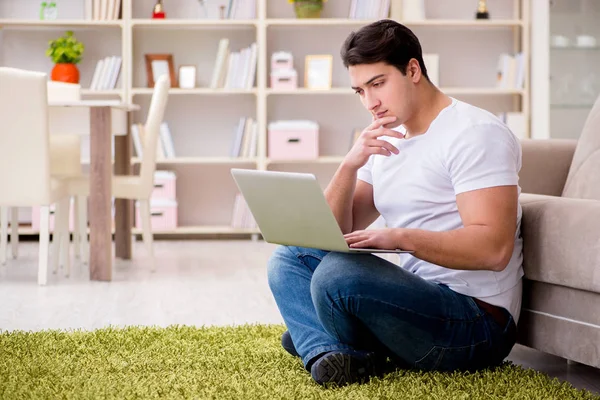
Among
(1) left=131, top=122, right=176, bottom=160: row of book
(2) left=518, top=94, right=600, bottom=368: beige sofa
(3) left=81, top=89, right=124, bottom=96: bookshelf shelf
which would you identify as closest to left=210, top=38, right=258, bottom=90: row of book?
(1) left=131, top=122, right=176, bottom=160: row of book

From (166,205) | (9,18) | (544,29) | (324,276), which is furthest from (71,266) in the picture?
(544,29)

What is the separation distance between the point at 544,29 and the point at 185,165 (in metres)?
2.31

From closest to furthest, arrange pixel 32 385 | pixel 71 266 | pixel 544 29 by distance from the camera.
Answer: pixel 32 385, pixel 71 266, pixel 544 29

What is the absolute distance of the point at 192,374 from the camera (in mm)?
1878

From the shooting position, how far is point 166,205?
5.28 m

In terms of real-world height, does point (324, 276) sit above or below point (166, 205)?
above

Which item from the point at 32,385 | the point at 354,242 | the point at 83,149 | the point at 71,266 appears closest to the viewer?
the point at 354,242

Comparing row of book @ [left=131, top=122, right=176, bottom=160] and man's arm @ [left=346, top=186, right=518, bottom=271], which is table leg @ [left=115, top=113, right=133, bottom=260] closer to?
row of book @ [left=131, top=122, right=176, bottom=160]

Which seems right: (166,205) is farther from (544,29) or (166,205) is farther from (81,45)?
(544,29)

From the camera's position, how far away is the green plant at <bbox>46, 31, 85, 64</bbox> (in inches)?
204

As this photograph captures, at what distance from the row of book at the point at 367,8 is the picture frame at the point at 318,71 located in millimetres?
302

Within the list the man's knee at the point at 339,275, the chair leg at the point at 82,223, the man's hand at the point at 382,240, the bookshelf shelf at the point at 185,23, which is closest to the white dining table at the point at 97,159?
the chair leg at the point at 82,223

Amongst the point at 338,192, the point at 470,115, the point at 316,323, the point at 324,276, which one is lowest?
the point at 316,323

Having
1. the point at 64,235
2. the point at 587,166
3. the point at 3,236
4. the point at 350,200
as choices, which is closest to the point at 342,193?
the point at 350,200
